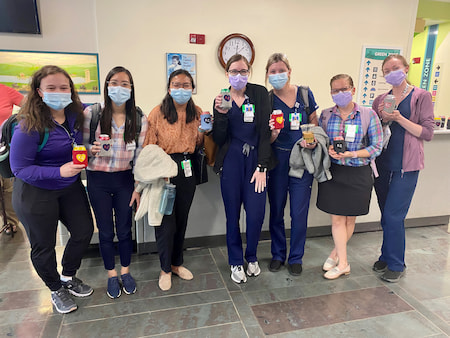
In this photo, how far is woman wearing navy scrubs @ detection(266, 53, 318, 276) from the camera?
2.33 m

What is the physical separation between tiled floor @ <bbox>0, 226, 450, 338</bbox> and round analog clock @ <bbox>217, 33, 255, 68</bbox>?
9.29 ft

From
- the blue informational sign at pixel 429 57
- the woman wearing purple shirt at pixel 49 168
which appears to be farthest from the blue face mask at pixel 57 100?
the blue informational sign at pixel 429 57

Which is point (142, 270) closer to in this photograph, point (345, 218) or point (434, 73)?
point (345, 218)

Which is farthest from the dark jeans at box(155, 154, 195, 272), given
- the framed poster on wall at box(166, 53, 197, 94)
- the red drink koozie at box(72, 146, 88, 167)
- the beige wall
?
the beige wall

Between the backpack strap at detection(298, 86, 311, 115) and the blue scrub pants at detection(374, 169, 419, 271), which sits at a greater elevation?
the backpack strap at detection(298, 86, 311, 115)

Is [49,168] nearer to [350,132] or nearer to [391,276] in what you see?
[350,132]

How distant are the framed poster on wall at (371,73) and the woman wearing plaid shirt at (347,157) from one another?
3048 mm

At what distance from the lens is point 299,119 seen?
235 centimetres

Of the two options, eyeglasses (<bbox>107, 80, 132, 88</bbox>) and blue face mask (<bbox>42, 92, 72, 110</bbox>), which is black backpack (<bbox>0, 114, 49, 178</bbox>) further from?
eyeglasses (<bbox>107, 80, 132, 88</bbox>)

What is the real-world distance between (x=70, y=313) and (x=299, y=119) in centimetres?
205

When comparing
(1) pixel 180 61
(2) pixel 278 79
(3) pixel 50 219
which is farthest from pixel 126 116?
(1) pixel 180 61

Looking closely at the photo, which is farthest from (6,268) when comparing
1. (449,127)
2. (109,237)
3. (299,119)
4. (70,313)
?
(449,127)

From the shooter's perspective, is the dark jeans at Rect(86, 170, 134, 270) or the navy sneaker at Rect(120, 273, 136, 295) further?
the navy sneaker at Rect(120, 273, 136, 295)

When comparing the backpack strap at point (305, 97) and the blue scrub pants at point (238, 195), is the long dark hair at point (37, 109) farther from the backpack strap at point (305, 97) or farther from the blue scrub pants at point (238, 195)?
the backpack strap at point (305, 97)
